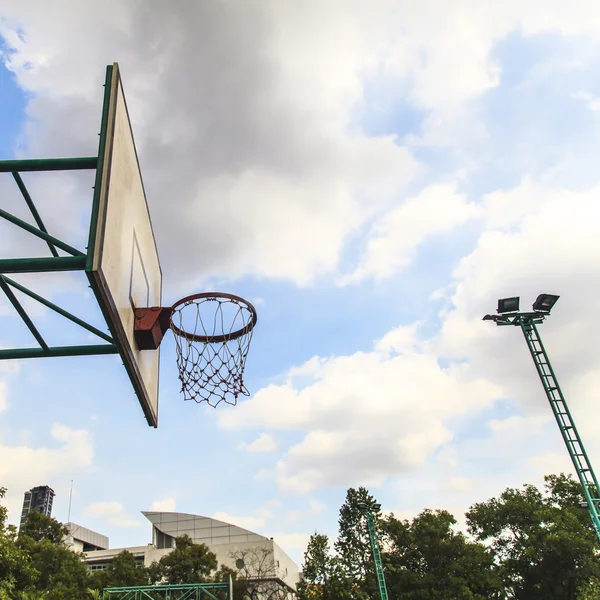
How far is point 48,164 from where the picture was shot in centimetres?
490

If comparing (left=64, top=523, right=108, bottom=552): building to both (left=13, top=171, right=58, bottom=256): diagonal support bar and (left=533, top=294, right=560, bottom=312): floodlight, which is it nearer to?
(left=533, top=294, right=560, bottom=312): floodlight

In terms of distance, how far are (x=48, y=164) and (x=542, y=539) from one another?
93.3 ft

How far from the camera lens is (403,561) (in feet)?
88.9

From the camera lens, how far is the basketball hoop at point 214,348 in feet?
21.8

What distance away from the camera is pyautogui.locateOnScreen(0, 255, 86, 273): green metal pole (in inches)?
156

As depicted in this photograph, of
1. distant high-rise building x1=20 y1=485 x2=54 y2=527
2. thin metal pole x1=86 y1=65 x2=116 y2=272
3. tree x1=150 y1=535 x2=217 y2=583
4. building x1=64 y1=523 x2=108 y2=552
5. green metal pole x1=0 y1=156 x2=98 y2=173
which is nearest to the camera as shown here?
thin metal pole x1=86 y1=65 x2=116 y2=272

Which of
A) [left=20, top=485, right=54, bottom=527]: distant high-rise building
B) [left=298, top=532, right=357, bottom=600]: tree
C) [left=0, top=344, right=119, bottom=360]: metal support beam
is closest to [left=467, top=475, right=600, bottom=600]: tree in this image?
[left=298, top=532, right=357, bottom=600]: tree

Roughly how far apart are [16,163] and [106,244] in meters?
1.66

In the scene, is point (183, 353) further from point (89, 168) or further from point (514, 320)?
point (514, 320)

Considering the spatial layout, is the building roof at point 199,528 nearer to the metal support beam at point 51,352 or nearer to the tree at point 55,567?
the tree at point 55,567

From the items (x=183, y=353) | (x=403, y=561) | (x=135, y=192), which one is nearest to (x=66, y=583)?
(x=403, y=561)

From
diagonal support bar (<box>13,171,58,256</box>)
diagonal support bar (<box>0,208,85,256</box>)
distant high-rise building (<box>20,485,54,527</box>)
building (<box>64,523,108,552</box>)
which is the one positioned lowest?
diagonal support bar (<box>0,208,85,256</box>)

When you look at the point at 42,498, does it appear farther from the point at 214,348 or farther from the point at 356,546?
the point at 214,348

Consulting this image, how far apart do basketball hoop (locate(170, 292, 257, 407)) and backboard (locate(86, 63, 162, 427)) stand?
21.9 inches
